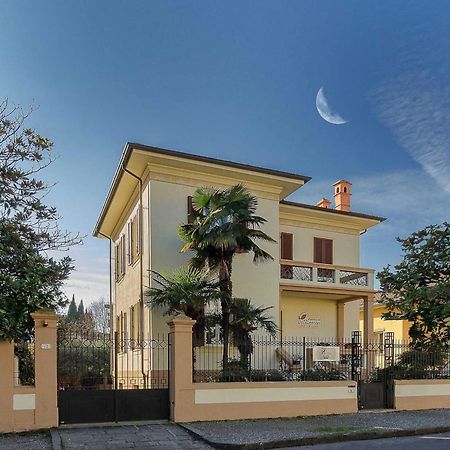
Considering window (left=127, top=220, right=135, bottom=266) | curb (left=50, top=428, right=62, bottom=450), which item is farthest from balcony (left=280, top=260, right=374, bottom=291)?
curb (left=50, top=428, right=62, bottom=450)

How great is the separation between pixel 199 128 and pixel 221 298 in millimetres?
4690

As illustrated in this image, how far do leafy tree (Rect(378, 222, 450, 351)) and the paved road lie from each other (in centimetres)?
575

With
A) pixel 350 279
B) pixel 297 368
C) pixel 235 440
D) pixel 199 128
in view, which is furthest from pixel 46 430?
pixel 350 279

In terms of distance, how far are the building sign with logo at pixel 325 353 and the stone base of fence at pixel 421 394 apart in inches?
71.5

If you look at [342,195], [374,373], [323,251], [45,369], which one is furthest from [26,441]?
[342,195]

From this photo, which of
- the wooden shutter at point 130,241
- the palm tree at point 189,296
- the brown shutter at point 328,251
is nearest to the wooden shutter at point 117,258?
the wooden shutter at point 130,241

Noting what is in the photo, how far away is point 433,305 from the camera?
16.5 meters

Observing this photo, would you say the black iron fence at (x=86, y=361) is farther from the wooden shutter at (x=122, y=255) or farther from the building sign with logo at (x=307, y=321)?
the building sign with logo at (x=307, y=321)

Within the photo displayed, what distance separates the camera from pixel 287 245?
2105cm

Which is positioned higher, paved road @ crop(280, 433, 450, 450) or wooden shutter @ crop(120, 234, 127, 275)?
wooden shutter @ crop(120, 234, 127, 275)

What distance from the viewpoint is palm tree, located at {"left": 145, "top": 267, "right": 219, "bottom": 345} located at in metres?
14.3

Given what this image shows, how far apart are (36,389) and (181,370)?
301 cm

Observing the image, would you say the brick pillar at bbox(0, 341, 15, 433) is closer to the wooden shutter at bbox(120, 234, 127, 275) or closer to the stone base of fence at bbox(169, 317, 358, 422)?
the stone base of fence at bbox(169, 317, 358, 422)

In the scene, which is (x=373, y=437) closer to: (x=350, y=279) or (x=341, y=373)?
(x=341, y=373)
